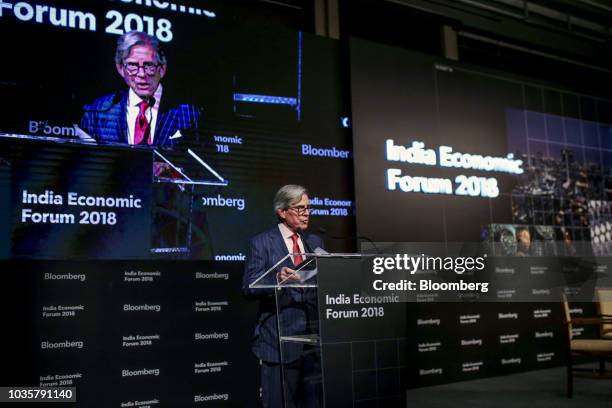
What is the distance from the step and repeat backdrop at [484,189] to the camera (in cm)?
606

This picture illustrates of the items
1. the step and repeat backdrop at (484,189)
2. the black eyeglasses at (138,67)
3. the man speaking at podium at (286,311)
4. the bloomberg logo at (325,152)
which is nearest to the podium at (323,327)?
the man speaking at podium at (286,311)

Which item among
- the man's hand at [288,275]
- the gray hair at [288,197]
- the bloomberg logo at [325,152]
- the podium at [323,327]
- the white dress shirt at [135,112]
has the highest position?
the white dress shirt at [135,112]

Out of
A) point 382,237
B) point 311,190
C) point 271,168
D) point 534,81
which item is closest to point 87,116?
point 271,168

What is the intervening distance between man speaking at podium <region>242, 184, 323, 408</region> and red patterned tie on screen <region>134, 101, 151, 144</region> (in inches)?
77.1

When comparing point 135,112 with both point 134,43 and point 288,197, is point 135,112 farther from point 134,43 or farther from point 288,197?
point 288,197

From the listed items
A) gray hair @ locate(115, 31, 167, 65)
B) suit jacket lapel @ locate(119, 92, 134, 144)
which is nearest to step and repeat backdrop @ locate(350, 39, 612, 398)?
gray hair @ locate(115, 31, 167, 65)

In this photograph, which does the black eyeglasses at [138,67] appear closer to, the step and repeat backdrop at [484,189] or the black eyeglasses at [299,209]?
the step and repeat backdrop at [484,189]

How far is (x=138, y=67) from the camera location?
16.2ft

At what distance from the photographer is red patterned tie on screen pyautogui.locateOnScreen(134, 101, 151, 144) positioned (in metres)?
4.86

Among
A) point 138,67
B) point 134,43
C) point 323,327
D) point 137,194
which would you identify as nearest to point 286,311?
point 323,327

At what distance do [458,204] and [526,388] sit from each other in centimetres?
195

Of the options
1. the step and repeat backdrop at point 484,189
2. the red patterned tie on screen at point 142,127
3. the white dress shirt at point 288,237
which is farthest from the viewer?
the step and repeat backdrop at point 484,189

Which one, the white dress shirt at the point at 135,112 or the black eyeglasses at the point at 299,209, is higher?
the white dress shirt at the point at 135,112

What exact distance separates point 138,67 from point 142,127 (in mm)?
488
